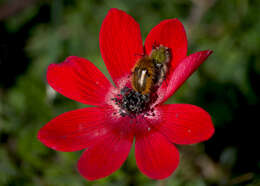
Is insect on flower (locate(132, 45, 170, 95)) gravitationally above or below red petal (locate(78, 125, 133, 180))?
above

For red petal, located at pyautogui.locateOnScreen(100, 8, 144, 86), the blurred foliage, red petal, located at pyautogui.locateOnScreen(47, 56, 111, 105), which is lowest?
the blurred foliage

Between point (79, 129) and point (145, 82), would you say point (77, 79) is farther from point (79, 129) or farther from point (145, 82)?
point (145, 82)

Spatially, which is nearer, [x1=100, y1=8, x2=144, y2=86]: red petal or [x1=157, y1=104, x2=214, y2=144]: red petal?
[x1=157, y1=104, x2=214, y2=144]: red petal

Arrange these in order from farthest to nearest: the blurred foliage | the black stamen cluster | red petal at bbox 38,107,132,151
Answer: the blurred foliage → the black stamen cluster → red petal at bbox 38,107,132,151

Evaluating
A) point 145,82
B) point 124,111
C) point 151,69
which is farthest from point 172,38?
point 124,111

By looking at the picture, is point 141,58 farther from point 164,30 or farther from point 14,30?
point 14,30

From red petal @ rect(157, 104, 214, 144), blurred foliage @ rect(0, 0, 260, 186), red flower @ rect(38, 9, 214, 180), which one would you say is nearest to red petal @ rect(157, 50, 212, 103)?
red flower @ rect(38, 9, 214, 180)

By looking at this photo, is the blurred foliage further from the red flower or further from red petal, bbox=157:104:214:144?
red petal, bbox=157:104:214:144
